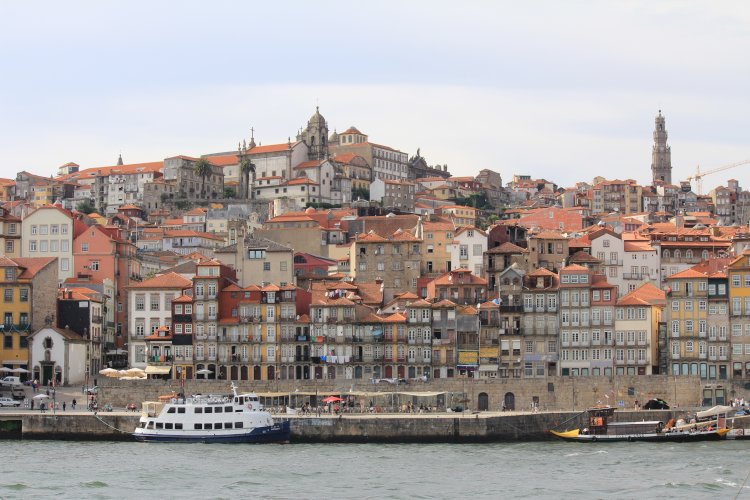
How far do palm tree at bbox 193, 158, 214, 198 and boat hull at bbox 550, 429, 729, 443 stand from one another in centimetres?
11245

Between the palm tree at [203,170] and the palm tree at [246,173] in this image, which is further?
the palm tree at [246,173]

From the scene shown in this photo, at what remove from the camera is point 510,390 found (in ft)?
291

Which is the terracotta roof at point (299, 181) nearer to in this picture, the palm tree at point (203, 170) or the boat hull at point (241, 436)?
the palm tree at point (203, 170)

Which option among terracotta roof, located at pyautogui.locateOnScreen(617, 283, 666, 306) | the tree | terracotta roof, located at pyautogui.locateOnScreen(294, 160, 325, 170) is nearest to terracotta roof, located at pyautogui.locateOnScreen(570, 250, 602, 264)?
terracotta roof, located at pyautogui.locateOnScreen(617, 283, 666, 306)

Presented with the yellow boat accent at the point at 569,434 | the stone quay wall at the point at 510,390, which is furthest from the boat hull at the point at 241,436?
the yellow boat accent at the point at 569,434

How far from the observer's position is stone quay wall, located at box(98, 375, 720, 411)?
3462 inches

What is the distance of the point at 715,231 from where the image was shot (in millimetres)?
136000

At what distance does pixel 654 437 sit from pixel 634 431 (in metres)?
1.22

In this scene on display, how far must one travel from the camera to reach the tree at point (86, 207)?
184 metres

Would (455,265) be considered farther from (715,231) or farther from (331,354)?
(715,231)

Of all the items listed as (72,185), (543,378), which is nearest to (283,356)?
(543,378)

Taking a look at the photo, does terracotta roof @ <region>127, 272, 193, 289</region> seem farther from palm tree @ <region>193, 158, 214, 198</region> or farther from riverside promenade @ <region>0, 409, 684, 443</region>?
palm tree @ <region>193, 158, 214, 198</region>

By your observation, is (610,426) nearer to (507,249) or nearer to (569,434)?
(569,434)

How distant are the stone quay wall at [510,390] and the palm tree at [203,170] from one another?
325 feet
